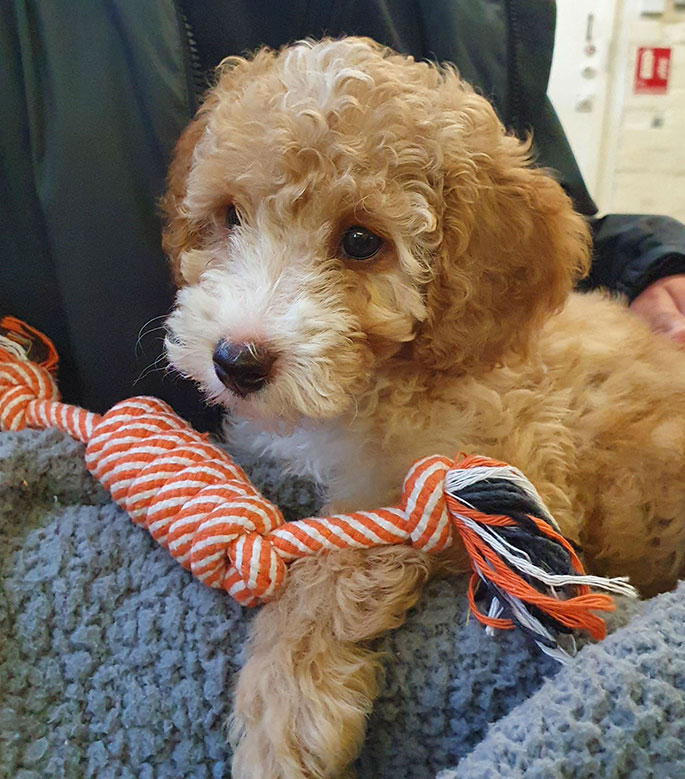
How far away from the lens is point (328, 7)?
1.69 m

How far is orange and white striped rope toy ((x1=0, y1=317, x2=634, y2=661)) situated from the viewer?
1.01 m

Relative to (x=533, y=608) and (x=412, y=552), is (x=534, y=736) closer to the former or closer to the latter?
(x=533, y=608)

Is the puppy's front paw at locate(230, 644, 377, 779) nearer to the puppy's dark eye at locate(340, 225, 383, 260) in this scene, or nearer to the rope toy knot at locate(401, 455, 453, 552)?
the rope toy knot at locate(401, 455, 453, 552)

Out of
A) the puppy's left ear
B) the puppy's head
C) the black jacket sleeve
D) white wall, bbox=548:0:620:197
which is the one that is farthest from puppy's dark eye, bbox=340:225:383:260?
white wall, bbox=548:0:620:197

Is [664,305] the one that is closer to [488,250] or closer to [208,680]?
[488,250]

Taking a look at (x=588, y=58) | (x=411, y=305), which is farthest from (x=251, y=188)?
(x=588, y=58)

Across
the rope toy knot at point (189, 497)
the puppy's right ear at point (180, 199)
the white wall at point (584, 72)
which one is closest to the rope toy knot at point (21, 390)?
the rope toy knot at point (189, 497)

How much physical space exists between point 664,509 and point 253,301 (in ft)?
2.82

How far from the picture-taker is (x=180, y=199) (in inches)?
58.1

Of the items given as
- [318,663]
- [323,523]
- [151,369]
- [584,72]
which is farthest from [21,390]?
[584,72]

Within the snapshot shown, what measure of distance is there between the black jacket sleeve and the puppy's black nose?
132 centimetres

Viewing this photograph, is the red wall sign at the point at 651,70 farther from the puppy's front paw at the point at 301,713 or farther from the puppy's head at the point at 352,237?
the puppy's front paw at the point at 301,713

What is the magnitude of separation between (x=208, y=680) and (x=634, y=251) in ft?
5.52

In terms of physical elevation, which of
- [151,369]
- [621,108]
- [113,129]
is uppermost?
[113,129]
